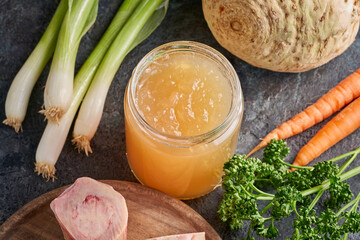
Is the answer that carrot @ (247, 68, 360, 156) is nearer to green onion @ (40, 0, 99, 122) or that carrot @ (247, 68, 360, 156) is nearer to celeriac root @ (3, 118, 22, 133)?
green onion @ (40, 0, 99, 122)

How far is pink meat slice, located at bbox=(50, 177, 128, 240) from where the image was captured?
2.14m

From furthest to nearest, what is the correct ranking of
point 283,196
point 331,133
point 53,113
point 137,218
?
point 331,133, point 53,113, point 137,218, point 283,196

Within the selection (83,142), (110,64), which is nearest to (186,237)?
(83,142)

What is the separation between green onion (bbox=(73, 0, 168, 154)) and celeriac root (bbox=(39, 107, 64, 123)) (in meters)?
0.11

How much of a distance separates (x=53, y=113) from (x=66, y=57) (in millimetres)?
285

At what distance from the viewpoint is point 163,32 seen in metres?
2.98

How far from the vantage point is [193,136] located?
7.13ft

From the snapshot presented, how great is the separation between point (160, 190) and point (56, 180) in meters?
0.53

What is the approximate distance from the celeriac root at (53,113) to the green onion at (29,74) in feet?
0.61

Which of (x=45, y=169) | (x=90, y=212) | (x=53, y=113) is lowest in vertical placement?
(x=45, y=169)

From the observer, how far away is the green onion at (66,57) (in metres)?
2.56

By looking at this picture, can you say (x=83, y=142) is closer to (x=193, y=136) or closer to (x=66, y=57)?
(x=66, y=57)

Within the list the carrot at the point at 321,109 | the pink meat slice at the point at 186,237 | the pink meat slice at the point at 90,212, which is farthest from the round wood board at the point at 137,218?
the carrot at the point at 321,109

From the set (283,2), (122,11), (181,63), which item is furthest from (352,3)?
(122,11)
